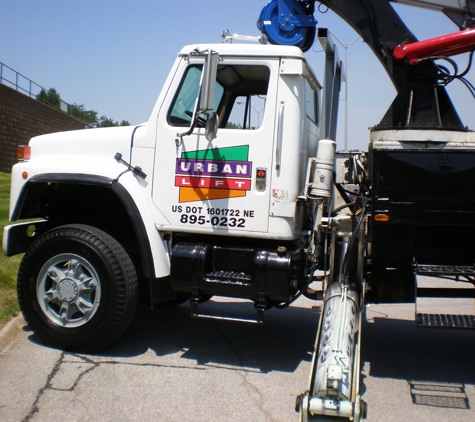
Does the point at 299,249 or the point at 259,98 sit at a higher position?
the point at 259,98

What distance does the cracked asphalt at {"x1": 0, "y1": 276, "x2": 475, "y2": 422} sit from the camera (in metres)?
4.12

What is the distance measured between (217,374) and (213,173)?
175cm

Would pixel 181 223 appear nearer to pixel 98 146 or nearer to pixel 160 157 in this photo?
pixel 160 157

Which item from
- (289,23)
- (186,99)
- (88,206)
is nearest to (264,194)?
(186,99)

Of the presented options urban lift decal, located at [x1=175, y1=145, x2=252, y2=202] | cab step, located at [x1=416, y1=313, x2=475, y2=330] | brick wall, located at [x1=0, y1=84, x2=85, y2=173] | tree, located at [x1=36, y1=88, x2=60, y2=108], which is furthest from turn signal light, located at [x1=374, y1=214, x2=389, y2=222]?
tree, located at [x1=36, y1=88, x2=60, y2=108]

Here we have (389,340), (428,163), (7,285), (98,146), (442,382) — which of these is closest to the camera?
(428,163)

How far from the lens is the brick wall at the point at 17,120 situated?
25516mm

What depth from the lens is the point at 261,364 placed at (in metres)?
5.11

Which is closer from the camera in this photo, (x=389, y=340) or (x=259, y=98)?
(x=259, y=98)

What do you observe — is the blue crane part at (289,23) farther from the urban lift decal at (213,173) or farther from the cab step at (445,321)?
the cab step at (445,321)

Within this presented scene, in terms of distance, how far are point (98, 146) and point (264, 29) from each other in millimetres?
1958

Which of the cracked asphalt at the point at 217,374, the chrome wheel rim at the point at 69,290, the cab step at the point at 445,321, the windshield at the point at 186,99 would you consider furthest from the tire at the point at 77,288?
the cab step at the point at 445,321

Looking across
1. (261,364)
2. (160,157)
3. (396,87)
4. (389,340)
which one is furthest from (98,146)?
(389,340)

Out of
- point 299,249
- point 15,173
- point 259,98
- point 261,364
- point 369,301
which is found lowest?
point 261,364
